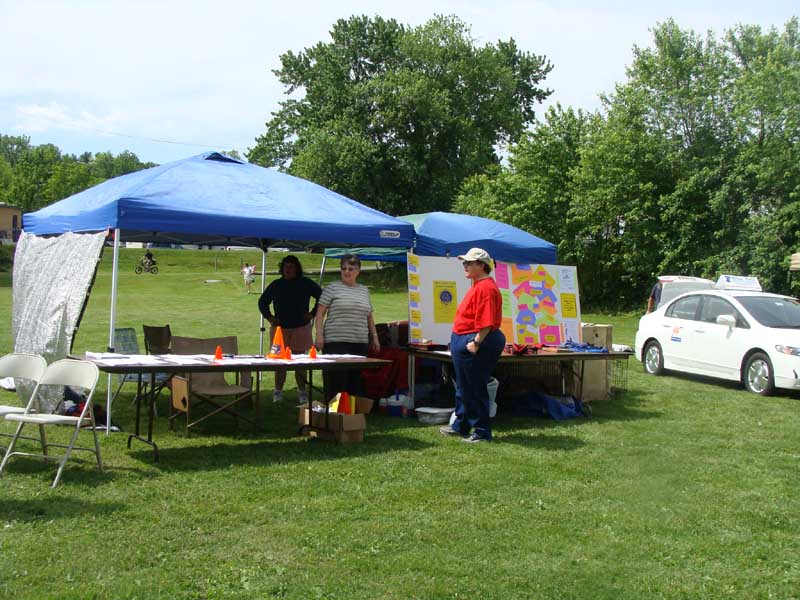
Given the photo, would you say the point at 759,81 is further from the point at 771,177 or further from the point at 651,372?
the point at 651,372

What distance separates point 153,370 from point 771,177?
22404mm

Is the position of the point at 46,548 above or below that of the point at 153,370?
below

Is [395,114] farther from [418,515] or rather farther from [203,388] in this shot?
[418,515]

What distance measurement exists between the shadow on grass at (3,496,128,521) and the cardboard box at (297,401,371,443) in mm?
2480

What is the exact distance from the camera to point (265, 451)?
7355 mm

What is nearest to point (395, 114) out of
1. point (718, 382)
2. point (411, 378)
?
point (718, 382)

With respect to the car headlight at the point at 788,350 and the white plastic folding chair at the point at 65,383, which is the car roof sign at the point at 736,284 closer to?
the car headlight at the point at 788,350

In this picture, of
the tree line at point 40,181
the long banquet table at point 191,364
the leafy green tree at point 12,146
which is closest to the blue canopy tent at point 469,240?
the long banquet table at point 191,364

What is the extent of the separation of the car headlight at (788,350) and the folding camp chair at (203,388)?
6986 mm

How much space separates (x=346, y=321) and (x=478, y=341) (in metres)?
1.85

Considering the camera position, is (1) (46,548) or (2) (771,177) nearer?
(1) (46,548)

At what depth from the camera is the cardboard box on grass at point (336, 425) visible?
303 inches

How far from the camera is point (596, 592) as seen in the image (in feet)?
14.2

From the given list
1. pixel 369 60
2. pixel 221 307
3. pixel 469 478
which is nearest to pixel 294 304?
pixel 469 478
